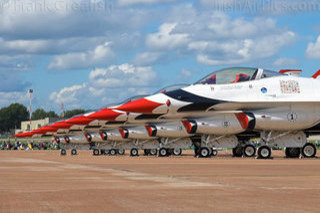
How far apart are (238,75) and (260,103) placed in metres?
1.42

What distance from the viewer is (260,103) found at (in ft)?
70.9

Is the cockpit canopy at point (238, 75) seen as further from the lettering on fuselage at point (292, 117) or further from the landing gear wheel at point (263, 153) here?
the landing gear wheel at point (263, 153)

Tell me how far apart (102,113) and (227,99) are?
38.9 ft

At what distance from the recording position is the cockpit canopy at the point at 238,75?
21719 millimetres

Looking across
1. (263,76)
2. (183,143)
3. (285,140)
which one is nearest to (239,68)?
(263,76)

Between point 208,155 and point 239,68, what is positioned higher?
point 239,68

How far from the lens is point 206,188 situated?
8852 millimetres

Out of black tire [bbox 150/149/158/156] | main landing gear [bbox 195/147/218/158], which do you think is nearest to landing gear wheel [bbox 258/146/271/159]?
main landing gear [bbox 195/147/218/158]

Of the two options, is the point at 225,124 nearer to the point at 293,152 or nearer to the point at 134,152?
the point at 293,152

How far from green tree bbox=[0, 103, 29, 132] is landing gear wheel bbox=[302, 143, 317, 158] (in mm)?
167138

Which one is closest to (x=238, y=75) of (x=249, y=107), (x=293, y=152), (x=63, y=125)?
(x=249, y=107)

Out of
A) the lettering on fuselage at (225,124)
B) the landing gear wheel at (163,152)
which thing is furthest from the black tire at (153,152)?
the lettering on fuselage at (225,124)

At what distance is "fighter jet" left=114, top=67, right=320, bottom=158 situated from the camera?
21.5 metres

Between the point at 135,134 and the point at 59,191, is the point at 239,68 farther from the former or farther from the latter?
the point at 59,191
